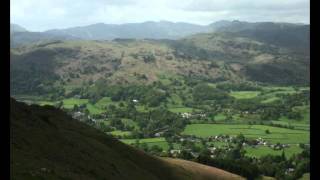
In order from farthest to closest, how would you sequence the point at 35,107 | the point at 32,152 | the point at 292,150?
the point at 292,150 → the point at 35,107 → the point at 32,152

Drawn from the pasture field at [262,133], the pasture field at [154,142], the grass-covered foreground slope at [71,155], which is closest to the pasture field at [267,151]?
the pasture field at [262,133]

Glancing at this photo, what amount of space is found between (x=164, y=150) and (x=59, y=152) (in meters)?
94.1

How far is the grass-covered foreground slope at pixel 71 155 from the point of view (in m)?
55.7

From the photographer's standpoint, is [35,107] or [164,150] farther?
[164,150]

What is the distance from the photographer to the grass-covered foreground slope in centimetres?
5568

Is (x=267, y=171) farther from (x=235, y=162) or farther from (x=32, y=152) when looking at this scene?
(x=32, y=152)

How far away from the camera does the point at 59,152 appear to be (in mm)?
66688

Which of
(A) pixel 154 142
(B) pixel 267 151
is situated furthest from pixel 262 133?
(A) pixel 154 142

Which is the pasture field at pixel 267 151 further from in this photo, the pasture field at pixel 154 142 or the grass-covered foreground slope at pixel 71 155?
the grass-covered foreground slope at pixel 71 155

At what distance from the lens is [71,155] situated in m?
67.5

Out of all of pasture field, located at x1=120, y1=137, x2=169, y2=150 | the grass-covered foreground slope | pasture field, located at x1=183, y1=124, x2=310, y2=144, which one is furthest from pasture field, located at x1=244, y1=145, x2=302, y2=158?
the grass-covered foreground slope
